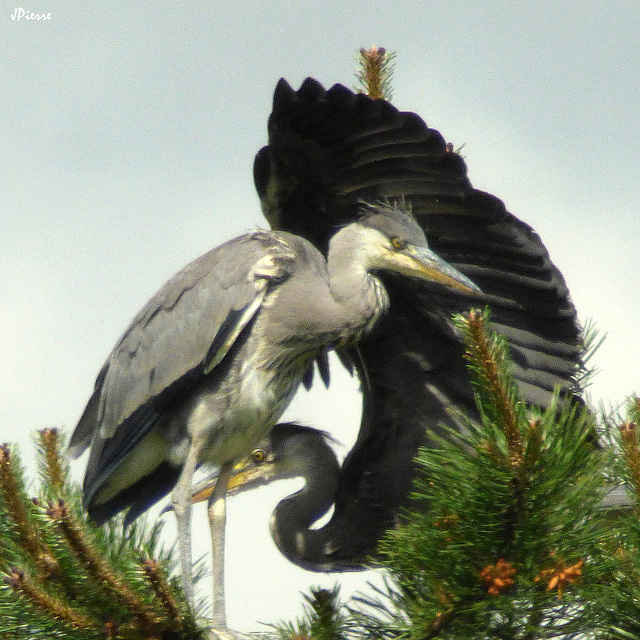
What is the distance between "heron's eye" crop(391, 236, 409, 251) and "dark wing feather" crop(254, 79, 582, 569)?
4.8 inches

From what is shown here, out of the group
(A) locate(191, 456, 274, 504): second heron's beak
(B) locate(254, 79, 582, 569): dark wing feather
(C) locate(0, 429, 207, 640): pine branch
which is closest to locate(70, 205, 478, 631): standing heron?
(B) locate(254, 79, 582, 569): dark wing feather

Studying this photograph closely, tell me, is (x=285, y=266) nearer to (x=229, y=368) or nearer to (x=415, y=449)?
(x=229, y=368)

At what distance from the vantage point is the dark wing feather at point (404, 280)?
3.51m

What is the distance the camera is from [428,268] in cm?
368

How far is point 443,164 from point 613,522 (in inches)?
58.5

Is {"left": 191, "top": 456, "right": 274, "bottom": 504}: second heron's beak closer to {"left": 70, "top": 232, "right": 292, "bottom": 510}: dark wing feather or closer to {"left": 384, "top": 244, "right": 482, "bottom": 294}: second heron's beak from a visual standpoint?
{"left": 70, "top": 232, "right": 292, "bottom": 510}: dark wing feather

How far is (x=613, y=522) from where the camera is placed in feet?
8.25

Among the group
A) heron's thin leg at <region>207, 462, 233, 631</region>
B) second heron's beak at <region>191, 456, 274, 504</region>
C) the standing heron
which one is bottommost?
heron's thin leg at <region>207, 462, 233, 631</region>

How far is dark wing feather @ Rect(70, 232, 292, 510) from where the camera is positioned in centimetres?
373

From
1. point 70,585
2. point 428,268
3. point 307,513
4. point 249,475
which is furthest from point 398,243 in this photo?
point 70,585

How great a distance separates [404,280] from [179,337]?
0.90 m

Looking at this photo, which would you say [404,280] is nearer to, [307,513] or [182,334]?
[182,334]

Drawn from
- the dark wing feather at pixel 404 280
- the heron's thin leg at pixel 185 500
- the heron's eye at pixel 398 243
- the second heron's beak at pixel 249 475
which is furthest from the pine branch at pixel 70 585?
the second heron's beak at pixel 249 475

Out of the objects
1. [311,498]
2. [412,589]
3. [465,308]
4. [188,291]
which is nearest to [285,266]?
[188,291]
